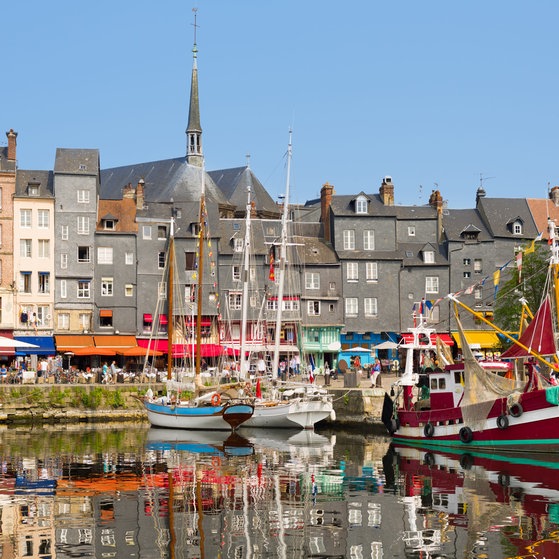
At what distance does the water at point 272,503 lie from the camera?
2139 centimetres

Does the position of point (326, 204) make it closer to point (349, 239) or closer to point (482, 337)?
point (349, 239)

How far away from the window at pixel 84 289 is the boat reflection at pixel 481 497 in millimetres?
36706

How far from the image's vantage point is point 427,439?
4284 cm

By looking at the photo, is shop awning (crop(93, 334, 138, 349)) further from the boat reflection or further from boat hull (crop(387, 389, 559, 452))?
the boat reflection

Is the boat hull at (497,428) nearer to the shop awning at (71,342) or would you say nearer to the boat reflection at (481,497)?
the boat reflection at (481,497)

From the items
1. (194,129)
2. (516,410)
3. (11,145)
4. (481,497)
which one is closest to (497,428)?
(516,410)

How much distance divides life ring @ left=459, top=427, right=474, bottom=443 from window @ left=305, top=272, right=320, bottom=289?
35.3m

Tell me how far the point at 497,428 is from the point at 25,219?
42.5m

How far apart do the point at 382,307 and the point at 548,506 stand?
50.0 meters

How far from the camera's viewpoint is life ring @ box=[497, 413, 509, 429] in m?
38.2

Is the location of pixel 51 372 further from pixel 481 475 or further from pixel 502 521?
pixel 502 521

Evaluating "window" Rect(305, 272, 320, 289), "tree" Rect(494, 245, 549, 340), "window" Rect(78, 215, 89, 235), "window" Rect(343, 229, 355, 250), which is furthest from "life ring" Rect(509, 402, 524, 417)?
"window" Rect(78, 215, 89, 235)

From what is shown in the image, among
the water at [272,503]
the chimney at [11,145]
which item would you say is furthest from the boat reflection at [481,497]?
the chimney at [11,145]

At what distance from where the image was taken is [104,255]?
73188 millimetres
